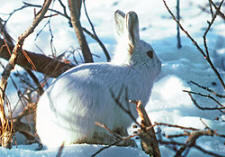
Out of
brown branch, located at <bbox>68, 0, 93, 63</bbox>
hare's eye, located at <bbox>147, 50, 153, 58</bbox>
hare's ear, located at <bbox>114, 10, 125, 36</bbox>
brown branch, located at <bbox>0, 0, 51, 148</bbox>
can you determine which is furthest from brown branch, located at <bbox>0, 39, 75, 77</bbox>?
hare's eye, located at <bbox>147, 50, 153, 58</bbox>

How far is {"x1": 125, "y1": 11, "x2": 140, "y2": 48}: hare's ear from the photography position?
1616mm

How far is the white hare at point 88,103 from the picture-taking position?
1412 mm

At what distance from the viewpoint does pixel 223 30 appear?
450 centimetres

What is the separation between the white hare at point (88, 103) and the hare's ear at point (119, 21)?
14 cm

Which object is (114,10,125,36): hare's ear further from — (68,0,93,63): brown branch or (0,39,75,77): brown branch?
(0,39,75,77): brown branch

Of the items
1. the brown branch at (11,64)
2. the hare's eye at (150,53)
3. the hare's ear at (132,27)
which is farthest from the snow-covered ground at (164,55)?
the hare's ear at (132,27)

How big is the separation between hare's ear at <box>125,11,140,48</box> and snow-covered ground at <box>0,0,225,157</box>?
0.54m

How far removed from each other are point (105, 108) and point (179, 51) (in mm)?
2789

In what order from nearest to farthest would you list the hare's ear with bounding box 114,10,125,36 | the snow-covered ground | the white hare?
the white hare → the snow-covered ground → the hare's ear with bounding box 114,10,125,36

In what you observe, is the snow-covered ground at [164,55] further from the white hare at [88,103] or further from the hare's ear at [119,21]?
the hare's ear at [119,21]

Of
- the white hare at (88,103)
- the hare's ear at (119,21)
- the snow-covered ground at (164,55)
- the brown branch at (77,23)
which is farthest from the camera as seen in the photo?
the brown branch at (77,23)

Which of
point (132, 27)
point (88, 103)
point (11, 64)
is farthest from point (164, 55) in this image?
point (88, 103)

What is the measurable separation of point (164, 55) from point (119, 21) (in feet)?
7.27

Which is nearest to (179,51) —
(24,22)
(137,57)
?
(24,22)
